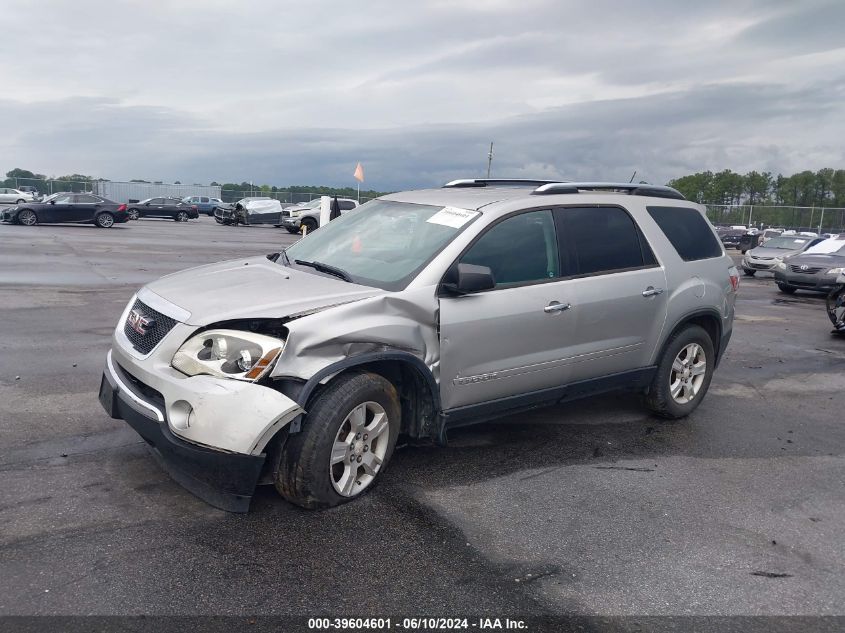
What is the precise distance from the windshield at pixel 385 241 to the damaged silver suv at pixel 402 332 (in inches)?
0.7

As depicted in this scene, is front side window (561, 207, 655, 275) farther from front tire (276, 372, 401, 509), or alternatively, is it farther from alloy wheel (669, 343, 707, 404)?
front tire (276, 372, 401, 509)

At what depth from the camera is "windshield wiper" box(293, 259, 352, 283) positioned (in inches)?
178

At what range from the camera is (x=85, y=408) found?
5.56 m

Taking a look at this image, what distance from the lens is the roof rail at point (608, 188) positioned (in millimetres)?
5262

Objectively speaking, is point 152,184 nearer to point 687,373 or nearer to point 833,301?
point 833,301

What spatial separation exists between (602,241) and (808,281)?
14564mm

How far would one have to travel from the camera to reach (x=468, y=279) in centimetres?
428

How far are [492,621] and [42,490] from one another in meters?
2.63

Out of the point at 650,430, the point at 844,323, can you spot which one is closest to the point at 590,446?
the point at 650,430

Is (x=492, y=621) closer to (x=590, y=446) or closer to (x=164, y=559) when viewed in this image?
(x=164, y=559)

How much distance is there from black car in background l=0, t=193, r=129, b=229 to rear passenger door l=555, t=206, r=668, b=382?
2824 cm

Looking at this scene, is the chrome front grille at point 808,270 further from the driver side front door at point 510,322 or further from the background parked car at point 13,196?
the background parked car at point 13,196

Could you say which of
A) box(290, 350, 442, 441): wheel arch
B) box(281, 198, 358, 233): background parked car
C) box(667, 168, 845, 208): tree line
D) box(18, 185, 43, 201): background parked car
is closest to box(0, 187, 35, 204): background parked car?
box(18, 185, 43, 201): background parked car

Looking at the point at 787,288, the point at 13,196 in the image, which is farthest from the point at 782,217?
the point at 13,196
